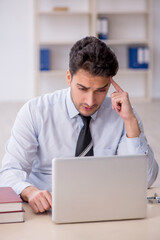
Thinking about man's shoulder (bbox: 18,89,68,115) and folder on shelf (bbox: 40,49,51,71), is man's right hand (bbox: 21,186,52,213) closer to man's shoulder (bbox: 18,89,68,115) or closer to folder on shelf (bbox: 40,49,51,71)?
man's shoulder (bbox: 18,89,68,115)

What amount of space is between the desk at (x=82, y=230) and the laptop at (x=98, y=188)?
26mm

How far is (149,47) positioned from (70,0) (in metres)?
1.49

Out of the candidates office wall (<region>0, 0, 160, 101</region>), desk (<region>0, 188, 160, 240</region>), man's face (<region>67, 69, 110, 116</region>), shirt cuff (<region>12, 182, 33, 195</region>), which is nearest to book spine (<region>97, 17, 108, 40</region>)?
office wall (<region>0, 0, 160, 101</region>)

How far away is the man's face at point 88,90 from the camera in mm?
1896

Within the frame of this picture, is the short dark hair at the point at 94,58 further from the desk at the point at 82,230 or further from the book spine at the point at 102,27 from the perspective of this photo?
the book spine at the point at 102,27

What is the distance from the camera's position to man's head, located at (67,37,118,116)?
189cm

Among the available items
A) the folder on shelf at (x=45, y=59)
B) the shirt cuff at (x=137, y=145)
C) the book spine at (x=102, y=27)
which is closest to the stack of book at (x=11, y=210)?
the shirt cuff at (x=137, y=145)

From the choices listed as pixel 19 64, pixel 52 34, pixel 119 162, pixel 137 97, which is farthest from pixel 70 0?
pixel 119 162

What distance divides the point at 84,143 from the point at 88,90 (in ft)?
0.85

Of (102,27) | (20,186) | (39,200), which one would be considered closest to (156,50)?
(102,27)

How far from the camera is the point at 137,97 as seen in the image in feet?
28.6

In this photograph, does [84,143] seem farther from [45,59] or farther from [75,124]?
[45,59]

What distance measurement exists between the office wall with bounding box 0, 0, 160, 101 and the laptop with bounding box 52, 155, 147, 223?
6.99 metres

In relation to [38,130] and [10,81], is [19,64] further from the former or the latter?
[38,130]
